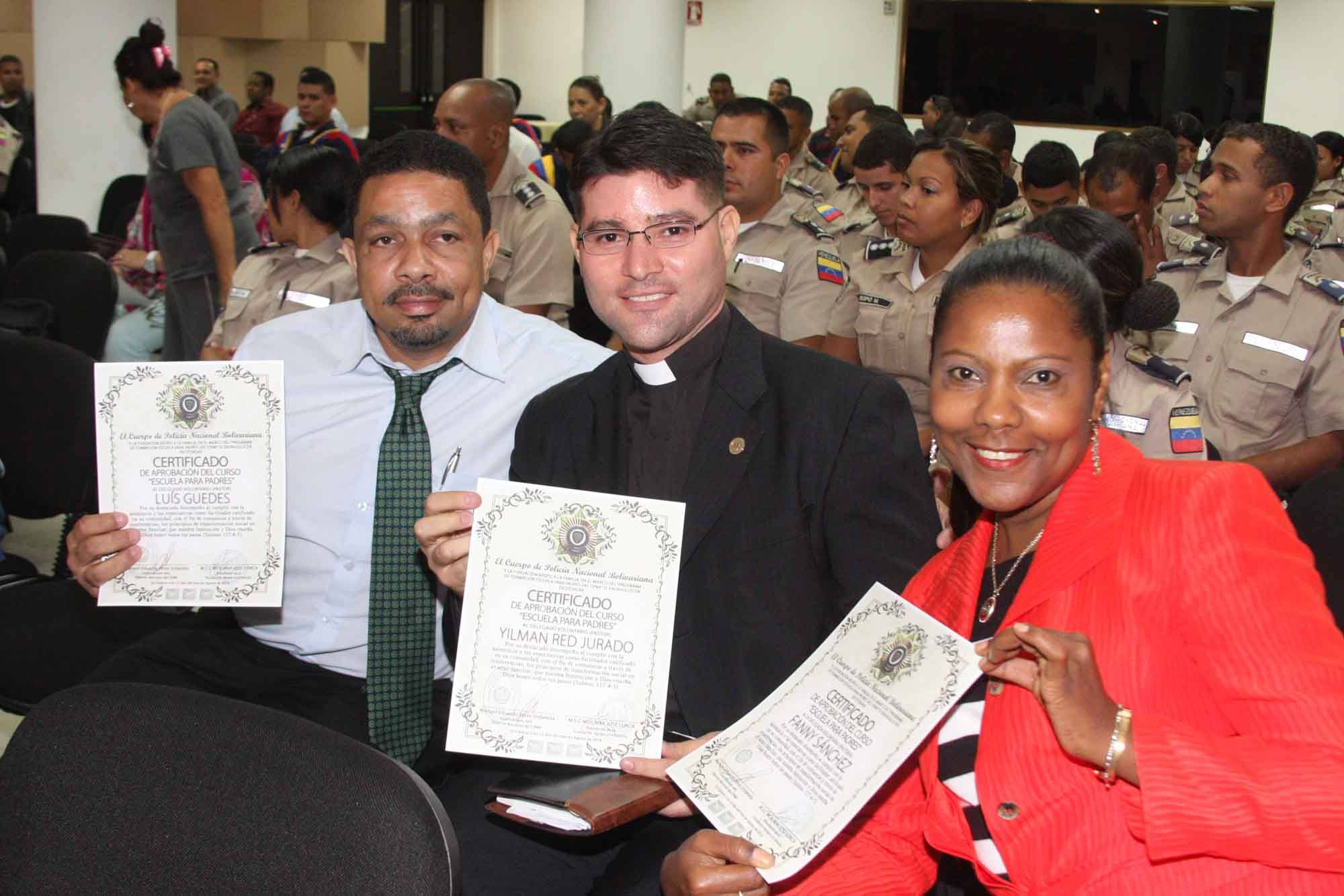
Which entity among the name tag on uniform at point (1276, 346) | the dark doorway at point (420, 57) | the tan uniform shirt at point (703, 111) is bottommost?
the name tag on uniform at point (1276, 346)

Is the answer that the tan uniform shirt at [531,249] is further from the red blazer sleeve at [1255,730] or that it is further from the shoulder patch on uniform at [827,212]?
the red blazer sleeve at [1255,730]

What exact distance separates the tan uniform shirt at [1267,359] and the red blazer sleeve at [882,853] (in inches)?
88.0

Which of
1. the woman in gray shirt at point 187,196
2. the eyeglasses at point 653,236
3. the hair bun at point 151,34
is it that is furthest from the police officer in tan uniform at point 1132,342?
the hair bun at point 151,34

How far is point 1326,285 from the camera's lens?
139 inches

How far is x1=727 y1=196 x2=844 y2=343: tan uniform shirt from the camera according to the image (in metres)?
4.19

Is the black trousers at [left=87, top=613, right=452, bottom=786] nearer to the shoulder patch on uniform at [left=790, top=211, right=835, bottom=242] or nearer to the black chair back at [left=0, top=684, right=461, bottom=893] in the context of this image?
the black chair back at [left=0, top=684, right=461, bottom=893]

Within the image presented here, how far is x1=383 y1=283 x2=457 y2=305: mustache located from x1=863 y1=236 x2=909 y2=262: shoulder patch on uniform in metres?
2.16

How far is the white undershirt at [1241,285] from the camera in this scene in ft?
12.0

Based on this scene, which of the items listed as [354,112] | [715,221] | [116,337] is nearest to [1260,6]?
[354,112]

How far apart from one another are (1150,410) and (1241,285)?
121cm

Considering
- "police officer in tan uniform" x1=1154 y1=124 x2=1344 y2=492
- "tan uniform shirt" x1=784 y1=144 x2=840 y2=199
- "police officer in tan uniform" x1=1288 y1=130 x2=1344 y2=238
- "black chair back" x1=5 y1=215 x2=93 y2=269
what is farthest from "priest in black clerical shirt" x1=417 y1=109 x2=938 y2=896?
"tan uniform shirt" x1=784 y1=144 x2=840 y2=199

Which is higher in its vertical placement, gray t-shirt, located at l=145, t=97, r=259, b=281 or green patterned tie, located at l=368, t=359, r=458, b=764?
gray t-shirt, located at l=145, t=97, r=259, b=281

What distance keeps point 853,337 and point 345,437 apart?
2.21 metres

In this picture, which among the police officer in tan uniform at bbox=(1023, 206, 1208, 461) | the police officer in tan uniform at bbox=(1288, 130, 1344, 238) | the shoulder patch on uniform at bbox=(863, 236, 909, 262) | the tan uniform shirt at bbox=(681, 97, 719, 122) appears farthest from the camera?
the tan uniform shirt at bbox=(681, 97, 719, 122)
